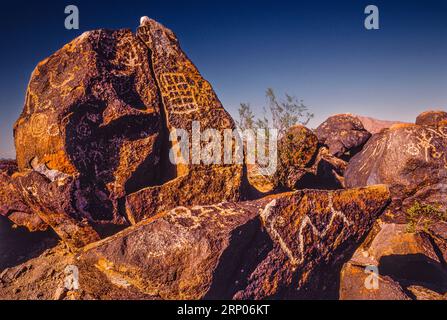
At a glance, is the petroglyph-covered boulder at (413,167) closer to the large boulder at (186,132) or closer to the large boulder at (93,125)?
the large boulder at (186,132)

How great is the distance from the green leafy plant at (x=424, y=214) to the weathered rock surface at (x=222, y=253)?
1.96 m

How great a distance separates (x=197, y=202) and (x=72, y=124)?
6.96ft

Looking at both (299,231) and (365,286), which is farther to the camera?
(299,231)

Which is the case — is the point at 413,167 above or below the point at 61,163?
below

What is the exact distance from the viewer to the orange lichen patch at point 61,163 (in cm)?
387

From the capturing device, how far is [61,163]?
3.88 meters

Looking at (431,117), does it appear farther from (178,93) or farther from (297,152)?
(178,93)

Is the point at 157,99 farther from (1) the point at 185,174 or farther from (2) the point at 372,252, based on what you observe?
(2) the point at 372,252

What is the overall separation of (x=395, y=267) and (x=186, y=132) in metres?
4.28

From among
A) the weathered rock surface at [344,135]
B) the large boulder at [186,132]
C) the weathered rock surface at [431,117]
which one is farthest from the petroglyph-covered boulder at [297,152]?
the weathered rock surface at [431,117]

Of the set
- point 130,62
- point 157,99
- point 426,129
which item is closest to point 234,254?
point 157,99

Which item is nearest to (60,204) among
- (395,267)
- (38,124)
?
(38,124)

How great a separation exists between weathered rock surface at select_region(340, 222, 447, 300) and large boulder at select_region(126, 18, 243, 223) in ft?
6.96

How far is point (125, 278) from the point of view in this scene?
Answer: 9.59 feet
